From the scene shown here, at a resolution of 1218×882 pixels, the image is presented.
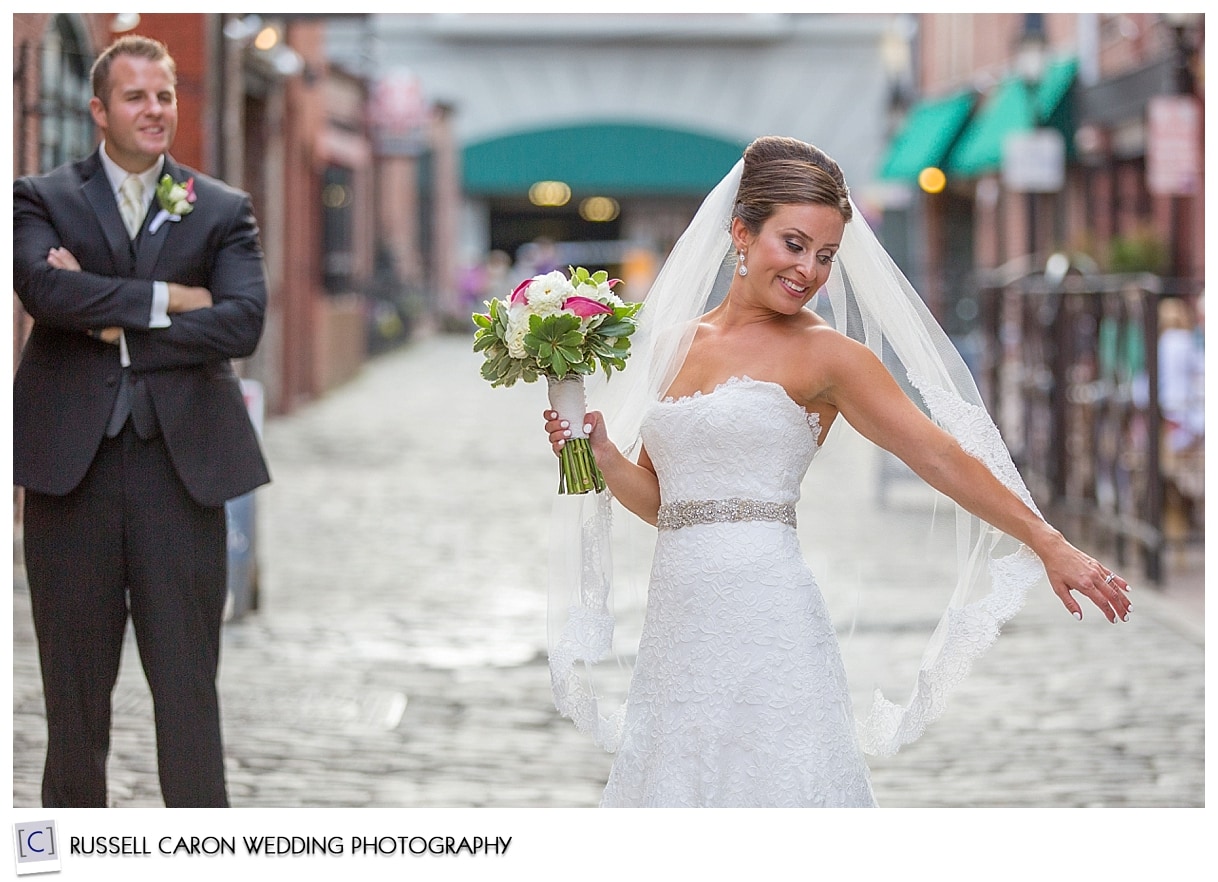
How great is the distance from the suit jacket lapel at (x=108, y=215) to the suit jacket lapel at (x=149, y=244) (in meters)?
0.03

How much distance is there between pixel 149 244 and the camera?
176 inches

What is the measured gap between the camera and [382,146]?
2786 cm

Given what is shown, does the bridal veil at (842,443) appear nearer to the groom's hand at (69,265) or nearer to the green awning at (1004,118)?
the groom's hand at (69,265)

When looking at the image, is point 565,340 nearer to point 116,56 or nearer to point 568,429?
point 568,429

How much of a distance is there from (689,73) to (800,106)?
2634mm

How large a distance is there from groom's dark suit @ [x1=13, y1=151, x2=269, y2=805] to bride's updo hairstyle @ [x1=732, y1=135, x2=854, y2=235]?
142 centimetres

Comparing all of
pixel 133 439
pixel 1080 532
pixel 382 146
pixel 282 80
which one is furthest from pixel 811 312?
pixel 382 146

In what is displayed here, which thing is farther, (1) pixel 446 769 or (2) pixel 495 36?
(2) pixel 495 36

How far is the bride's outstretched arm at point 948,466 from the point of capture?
3695 mm

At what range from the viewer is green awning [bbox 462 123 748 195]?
40125mm
